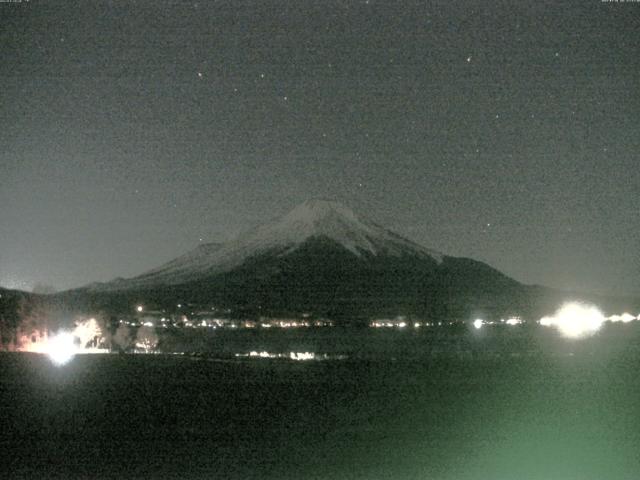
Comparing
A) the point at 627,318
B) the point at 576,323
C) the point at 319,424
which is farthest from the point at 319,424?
the point at 627,318

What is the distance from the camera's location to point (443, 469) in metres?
13.2

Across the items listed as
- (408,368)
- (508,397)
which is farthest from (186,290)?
(508,397)

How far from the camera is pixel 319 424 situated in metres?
17.6

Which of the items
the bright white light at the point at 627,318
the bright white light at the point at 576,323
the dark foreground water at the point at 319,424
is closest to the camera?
the dark foreground water at the point at 319,424

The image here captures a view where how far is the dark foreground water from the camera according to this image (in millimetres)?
13461

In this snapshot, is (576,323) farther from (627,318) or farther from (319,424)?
(319,424)

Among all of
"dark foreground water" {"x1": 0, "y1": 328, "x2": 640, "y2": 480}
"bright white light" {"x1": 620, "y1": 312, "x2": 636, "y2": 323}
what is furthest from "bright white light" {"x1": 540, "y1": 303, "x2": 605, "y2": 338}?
"dark foreground water" {"x1": 0, "y1": 328, "x2": 640, "y2": 480}

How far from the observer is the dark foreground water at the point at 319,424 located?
13.5 m

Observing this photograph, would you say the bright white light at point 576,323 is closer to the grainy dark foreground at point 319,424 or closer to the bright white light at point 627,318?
the bright white light at point 627,318

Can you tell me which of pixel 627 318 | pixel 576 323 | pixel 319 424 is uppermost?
pixel 627 318

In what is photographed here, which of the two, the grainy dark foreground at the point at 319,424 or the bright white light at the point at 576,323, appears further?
the bright white light at the point at 576,323

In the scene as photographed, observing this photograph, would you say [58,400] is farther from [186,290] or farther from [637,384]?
[186,290]

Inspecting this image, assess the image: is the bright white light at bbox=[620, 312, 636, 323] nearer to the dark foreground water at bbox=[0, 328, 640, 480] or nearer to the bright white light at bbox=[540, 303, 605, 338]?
the bright white light at bbox=[540, 303, 605, 338]

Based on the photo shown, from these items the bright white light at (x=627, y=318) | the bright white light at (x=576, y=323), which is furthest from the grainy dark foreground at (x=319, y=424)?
the bright white light at (x=627, y=318)
